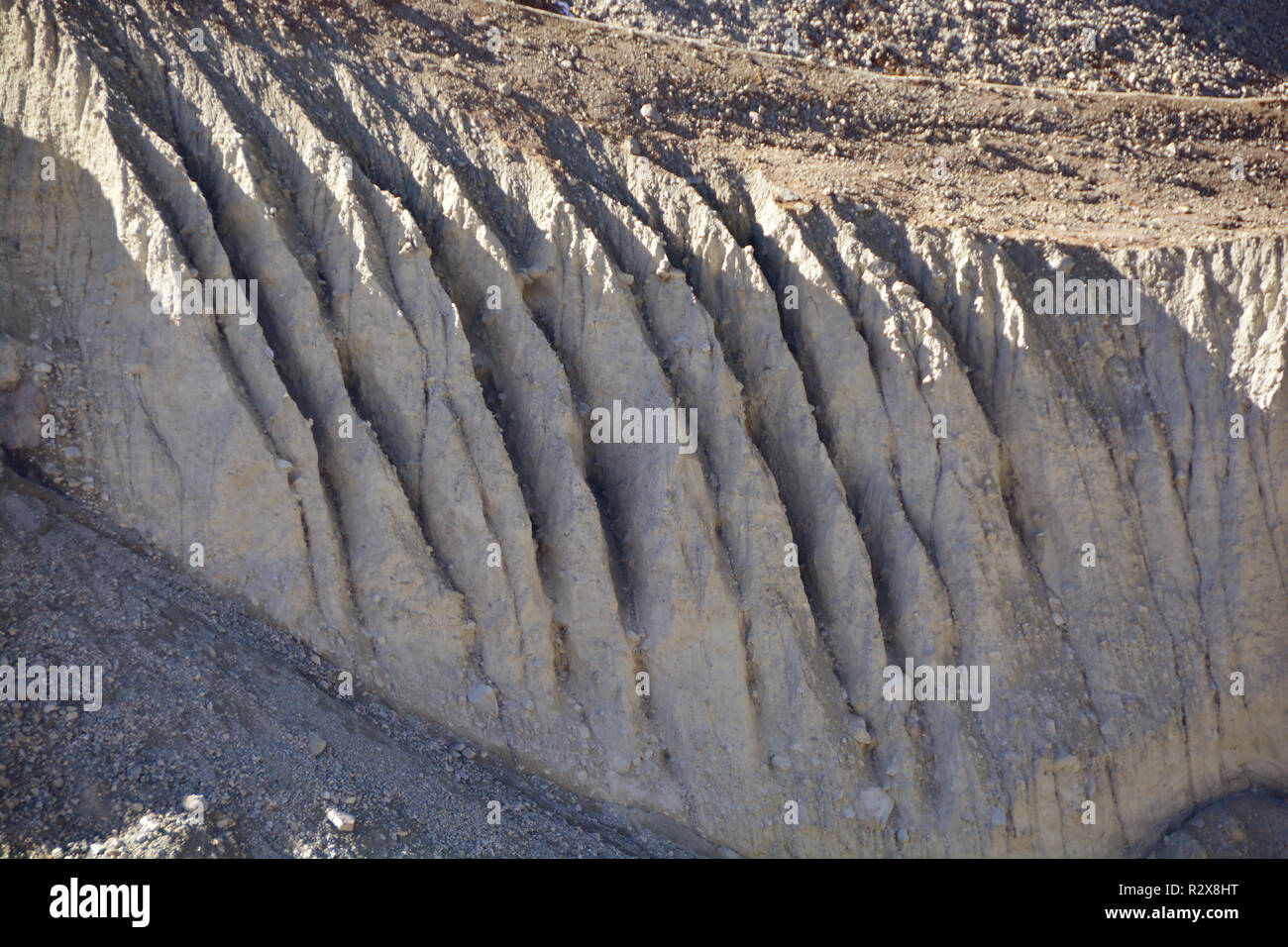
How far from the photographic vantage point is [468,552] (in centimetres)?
1192

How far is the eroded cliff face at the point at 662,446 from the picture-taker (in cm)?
1159

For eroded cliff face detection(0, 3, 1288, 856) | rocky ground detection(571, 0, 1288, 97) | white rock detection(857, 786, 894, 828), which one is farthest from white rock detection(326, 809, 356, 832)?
rocky ground detection(571, 0, 1288, 97)

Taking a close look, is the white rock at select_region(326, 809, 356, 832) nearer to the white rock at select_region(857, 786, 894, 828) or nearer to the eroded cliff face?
the eroded cliff face

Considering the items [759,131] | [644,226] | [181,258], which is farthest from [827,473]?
[181,258]

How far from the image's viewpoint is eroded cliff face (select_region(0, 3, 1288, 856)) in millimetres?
11594

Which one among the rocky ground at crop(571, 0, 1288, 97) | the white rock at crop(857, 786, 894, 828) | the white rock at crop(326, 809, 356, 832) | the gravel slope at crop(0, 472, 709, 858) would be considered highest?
the rocky ground at crop(571, 0, 1288, 97)

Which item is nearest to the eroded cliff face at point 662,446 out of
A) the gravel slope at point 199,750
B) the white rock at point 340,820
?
the gravel slope at point 199,750

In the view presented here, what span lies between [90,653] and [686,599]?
21.7 ft

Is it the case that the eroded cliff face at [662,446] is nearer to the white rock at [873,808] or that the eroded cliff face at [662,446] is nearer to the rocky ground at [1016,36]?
the white rock at [873,808]

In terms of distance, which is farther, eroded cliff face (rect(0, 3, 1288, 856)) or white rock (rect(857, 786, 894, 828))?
white rock (rect(857, 786, 894, 828))

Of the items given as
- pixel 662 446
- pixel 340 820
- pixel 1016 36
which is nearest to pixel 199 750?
pixel 340 820

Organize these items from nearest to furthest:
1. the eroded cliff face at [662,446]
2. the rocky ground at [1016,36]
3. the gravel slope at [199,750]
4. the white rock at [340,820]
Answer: the gravel slope at [199,750], the white rock at [340,820], the eroded cliff face at [662,446], the rocky ground at [1016,36]
